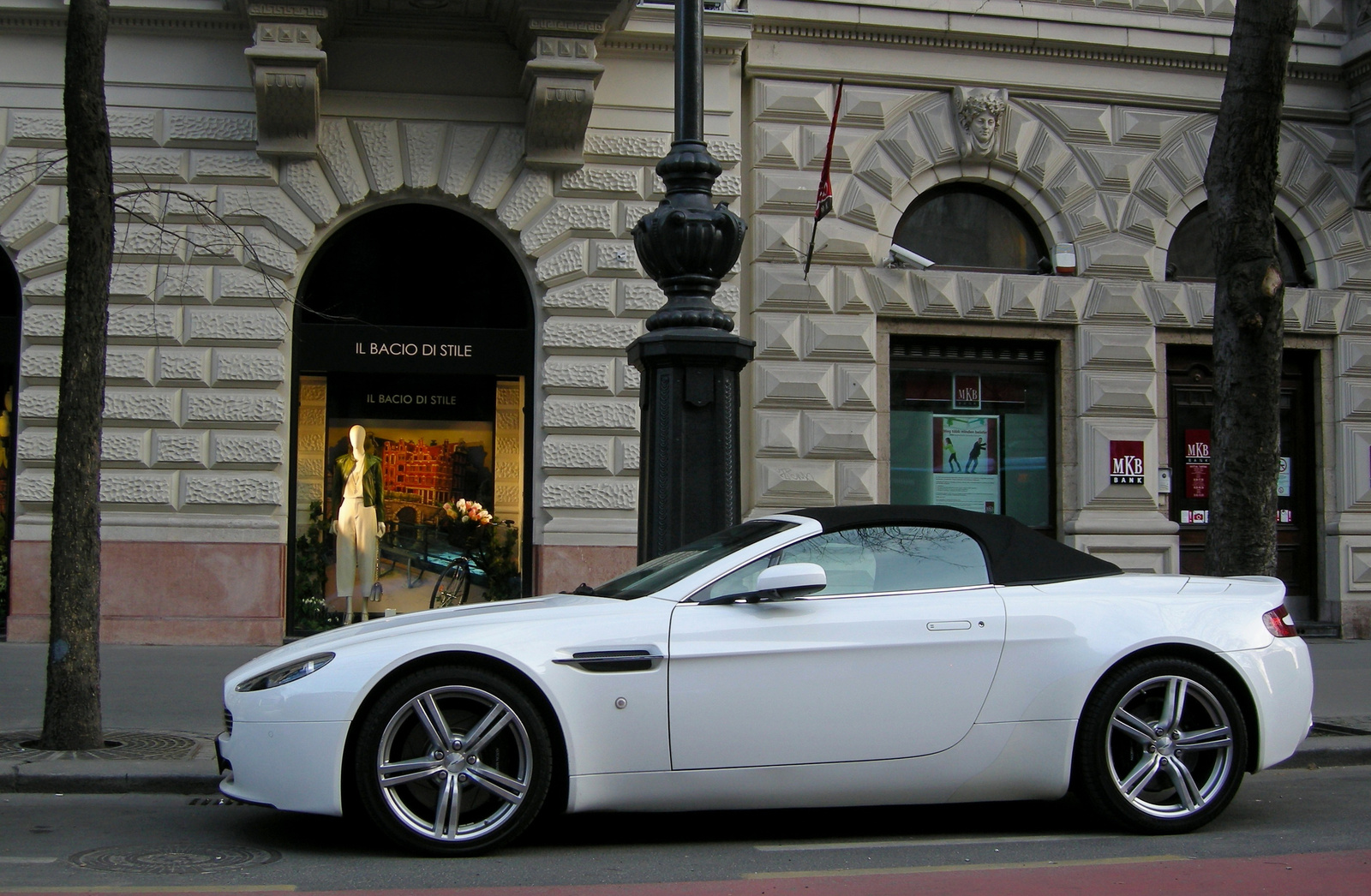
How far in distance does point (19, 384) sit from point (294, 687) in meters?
8.74

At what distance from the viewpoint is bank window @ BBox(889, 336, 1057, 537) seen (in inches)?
544

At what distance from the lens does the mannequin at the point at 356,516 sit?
13.0 m

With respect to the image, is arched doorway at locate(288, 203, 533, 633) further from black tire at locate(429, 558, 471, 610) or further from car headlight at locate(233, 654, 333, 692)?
car headlight at locate(233, 654, 333, 692)

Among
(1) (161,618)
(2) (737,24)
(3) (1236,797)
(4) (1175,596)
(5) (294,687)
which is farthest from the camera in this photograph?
(2) (737,24)

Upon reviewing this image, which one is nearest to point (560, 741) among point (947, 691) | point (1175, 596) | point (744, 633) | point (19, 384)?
point (744, 633)

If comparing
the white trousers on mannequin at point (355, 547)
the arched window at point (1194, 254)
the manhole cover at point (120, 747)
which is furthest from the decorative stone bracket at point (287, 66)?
the arched window at point (1194, 254)

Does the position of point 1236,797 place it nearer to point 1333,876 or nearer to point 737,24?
point 1333,876

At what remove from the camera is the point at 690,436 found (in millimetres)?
7430

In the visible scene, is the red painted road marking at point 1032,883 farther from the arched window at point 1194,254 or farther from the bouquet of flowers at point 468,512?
the arched window at point 1194,254

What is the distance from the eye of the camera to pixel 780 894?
14.9ft

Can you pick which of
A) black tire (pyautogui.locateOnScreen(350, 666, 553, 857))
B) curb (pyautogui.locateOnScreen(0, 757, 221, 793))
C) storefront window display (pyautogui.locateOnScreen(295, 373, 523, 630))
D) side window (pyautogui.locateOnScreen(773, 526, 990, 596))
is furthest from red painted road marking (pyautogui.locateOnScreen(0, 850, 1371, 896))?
storefront window display (pyautogui.locateOnScreen(295, 373, 523, 630))

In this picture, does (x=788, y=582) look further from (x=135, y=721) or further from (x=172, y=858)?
Result: (x=135, y=721)

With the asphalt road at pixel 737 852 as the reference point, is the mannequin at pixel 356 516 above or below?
above

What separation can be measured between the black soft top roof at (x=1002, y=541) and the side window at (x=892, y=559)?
3 centimetres
